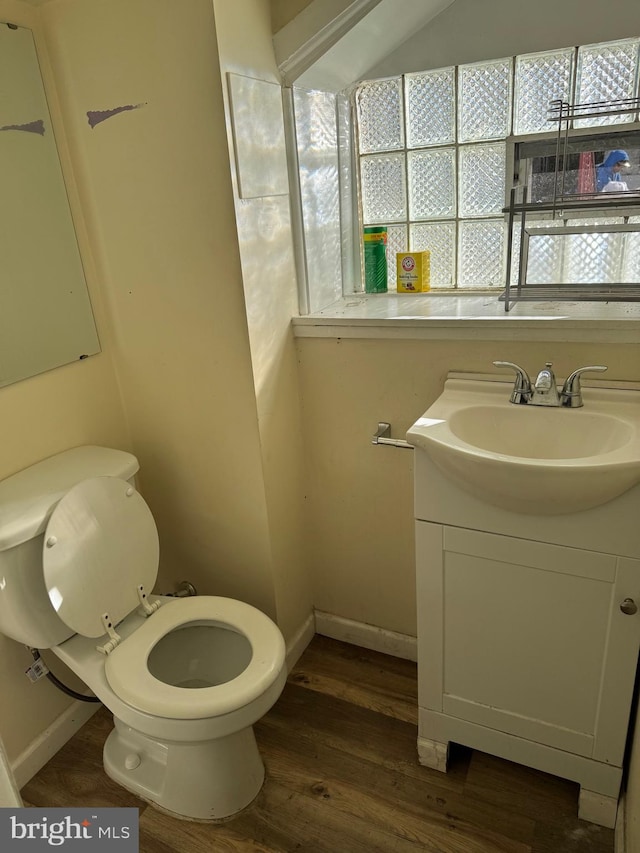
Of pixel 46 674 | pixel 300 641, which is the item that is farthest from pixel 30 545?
pixel 300 641

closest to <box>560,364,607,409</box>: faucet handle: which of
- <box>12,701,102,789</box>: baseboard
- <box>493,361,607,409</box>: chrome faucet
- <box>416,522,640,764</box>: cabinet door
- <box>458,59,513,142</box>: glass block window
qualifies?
<box>493,361,607,409</box>: chrome faucet

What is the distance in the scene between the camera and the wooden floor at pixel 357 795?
1.34m

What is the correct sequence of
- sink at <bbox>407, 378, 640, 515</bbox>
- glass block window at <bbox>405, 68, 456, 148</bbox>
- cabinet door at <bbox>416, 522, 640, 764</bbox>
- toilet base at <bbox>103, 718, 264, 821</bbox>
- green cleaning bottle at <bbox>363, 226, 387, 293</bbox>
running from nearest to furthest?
sink at <bbox>407, 378, 640, 515</bbox>, cabinet door at <bbox>416, 522, 640, 764</bbox>, toilet base at <bbox>103, 718, 264, 821</bbox>, glass block window at <bbox>405, 68, 456, 148</bbox>, green cleaning bottle at <bbox>363, 226, 387, 293</bbox>

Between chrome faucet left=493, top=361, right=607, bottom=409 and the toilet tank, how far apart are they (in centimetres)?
96

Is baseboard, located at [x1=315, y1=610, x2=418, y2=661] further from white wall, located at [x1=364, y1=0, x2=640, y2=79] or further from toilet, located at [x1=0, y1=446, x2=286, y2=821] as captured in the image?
white wall, located at [x1=364, y1=0, x2=640, y2=79]

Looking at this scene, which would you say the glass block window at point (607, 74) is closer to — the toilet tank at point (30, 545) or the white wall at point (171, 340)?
the white wall at point (171, 340)

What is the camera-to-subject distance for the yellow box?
1.73m

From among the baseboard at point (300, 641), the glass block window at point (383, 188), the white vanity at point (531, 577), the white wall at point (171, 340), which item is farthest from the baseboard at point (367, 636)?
the glass block window at point (383, 188)

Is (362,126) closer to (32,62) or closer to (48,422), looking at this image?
(32,62)

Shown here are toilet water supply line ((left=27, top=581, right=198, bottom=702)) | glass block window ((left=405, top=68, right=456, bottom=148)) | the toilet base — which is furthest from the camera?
glass block window ((left=405, top=68, right=456, bottom=148))

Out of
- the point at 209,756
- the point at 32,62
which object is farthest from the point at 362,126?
the point at 209,756

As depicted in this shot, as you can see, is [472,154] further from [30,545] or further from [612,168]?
[30,545]

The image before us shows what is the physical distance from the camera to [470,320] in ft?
4.56

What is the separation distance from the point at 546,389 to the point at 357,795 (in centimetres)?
104
